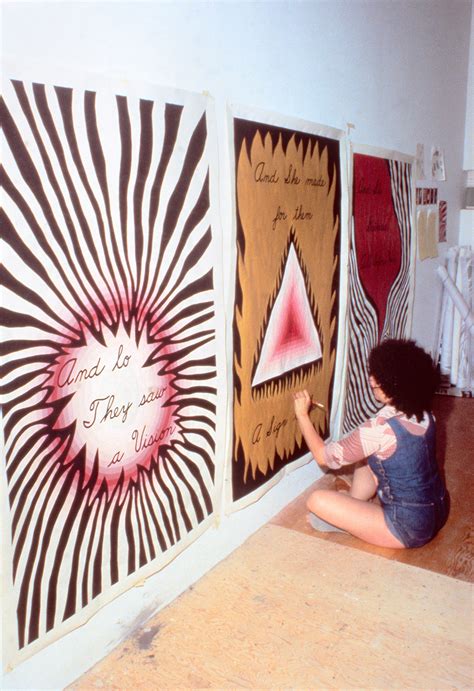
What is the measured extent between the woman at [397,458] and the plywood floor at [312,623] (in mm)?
73

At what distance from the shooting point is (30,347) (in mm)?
1112

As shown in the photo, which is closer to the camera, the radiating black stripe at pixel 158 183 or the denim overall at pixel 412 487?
the radiating black stripe at pixel 158 183

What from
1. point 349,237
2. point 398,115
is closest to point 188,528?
point 349,237

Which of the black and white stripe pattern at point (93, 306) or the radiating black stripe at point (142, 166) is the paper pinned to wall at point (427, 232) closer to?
the black and white stripe pattern at point (93, 306)

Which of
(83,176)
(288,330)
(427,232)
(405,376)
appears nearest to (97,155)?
(83,176)

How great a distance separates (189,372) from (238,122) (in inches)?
25.6

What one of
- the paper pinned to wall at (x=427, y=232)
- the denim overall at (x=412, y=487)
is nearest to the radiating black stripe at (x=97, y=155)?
the denim overall at (x=412, y=487)

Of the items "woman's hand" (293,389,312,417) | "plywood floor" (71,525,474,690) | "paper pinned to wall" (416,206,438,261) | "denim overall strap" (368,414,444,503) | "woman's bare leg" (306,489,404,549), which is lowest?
"plywood floor" (71,525,474,690)

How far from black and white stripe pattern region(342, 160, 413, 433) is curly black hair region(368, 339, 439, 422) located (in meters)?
0.52

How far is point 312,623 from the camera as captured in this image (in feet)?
5.00

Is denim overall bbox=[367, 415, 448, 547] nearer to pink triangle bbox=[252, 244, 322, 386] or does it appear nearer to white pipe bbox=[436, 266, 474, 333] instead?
pink triangle bbox=[252, 244, 322, 386]

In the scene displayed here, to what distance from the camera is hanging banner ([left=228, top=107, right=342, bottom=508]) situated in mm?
1693

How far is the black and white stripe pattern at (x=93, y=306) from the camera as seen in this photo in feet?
3.55

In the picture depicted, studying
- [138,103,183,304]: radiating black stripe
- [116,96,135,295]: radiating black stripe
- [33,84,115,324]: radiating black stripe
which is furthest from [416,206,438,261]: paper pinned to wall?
[33,84,115,324]: radiating black stripe
